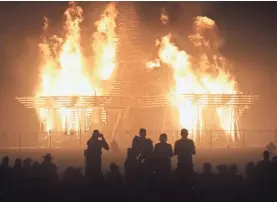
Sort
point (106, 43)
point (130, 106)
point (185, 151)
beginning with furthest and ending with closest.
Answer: point (106, 43), point (130, 106), point (185, 151)

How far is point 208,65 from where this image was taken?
60.0 m

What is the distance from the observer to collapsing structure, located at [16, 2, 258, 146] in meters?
54.6

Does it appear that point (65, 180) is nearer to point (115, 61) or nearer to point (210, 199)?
point (210, 199)

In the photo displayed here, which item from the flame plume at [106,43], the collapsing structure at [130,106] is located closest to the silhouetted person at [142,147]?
the collapsing structure at [130,106]

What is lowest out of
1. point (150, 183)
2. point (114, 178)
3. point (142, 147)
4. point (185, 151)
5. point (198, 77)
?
point (150, 183)

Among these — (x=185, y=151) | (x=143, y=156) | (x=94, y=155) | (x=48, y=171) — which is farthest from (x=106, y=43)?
(x=48, y=171)

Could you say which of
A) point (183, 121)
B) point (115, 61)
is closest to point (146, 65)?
point (115, 61)

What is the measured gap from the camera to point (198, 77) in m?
58.9

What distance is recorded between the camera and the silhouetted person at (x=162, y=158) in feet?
56.9

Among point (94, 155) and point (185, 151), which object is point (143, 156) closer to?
point (185, 151)

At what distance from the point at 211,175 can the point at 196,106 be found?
3873 centimetres

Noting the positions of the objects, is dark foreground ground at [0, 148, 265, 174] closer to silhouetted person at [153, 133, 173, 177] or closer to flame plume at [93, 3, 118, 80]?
silhouetted person at [153, 133, 173, 177]

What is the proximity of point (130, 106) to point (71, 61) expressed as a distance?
8.96 m

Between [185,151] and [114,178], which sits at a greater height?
[185,151]
